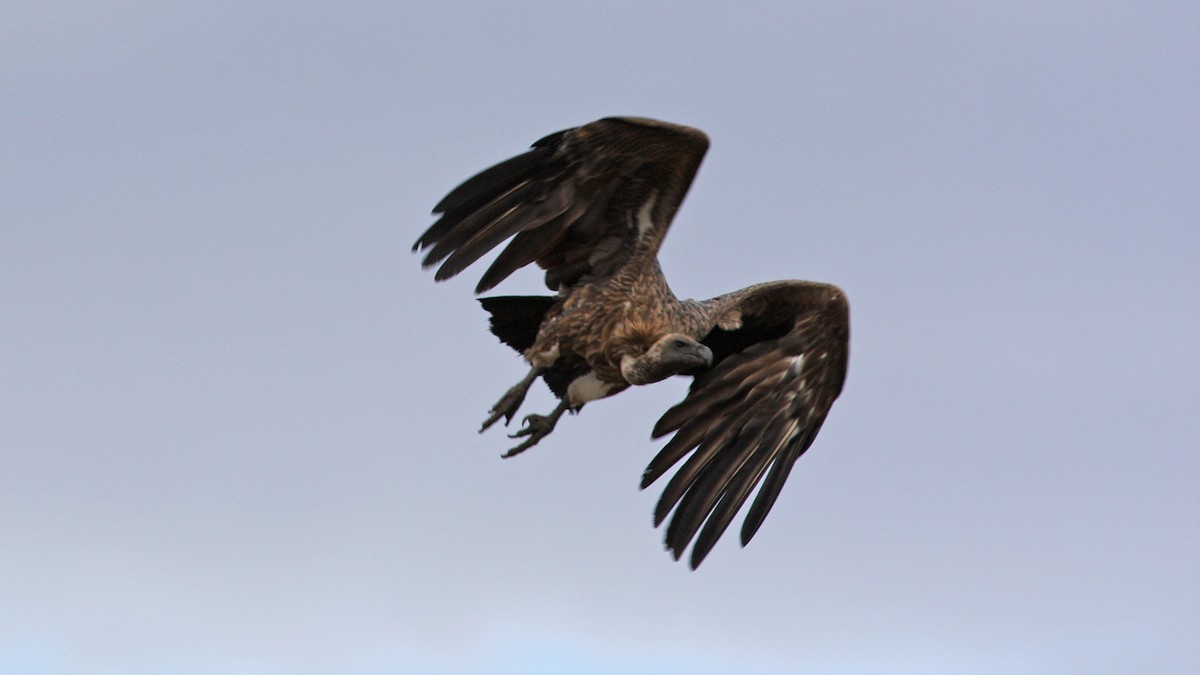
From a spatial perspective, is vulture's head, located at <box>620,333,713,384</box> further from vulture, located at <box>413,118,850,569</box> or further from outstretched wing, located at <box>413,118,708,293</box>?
outstretched wing, located at <box>413,118,708,293</box>

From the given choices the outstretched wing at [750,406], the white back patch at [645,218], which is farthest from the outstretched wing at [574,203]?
the outstretched wing at [750,406]

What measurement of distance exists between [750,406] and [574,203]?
2.11 meters

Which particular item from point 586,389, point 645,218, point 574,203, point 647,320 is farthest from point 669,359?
point 574,203

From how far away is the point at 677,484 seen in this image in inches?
476

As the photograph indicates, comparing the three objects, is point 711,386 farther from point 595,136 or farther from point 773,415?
point 595,136

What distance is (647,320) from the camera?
11.8 metres

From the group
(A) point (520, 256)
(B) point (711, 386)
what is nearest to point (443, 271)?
(A) point (520, 256)

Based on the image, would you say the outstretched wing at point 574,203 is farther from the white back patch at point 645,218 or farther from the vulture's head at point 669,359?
the vulture's head at point 669,359

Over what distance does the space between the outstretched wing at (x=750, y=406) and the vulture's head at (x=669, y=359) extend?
68 centimetres

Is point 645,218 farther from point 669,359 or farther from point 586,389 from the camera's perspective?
point 586,389

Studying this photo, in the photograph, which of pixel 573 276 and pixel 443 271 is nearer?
pixel 443 271

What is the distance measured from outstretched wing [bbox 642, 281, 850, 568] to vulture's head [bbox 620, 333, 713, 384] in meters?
0.68

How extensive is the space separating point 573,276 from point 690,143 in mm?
1390

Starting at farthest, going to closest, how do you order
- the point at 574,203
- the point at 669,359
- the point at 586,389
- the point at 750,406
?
the point at 750,406 → the point at 586,389 → the point at 574,203 → the point at 669,359
